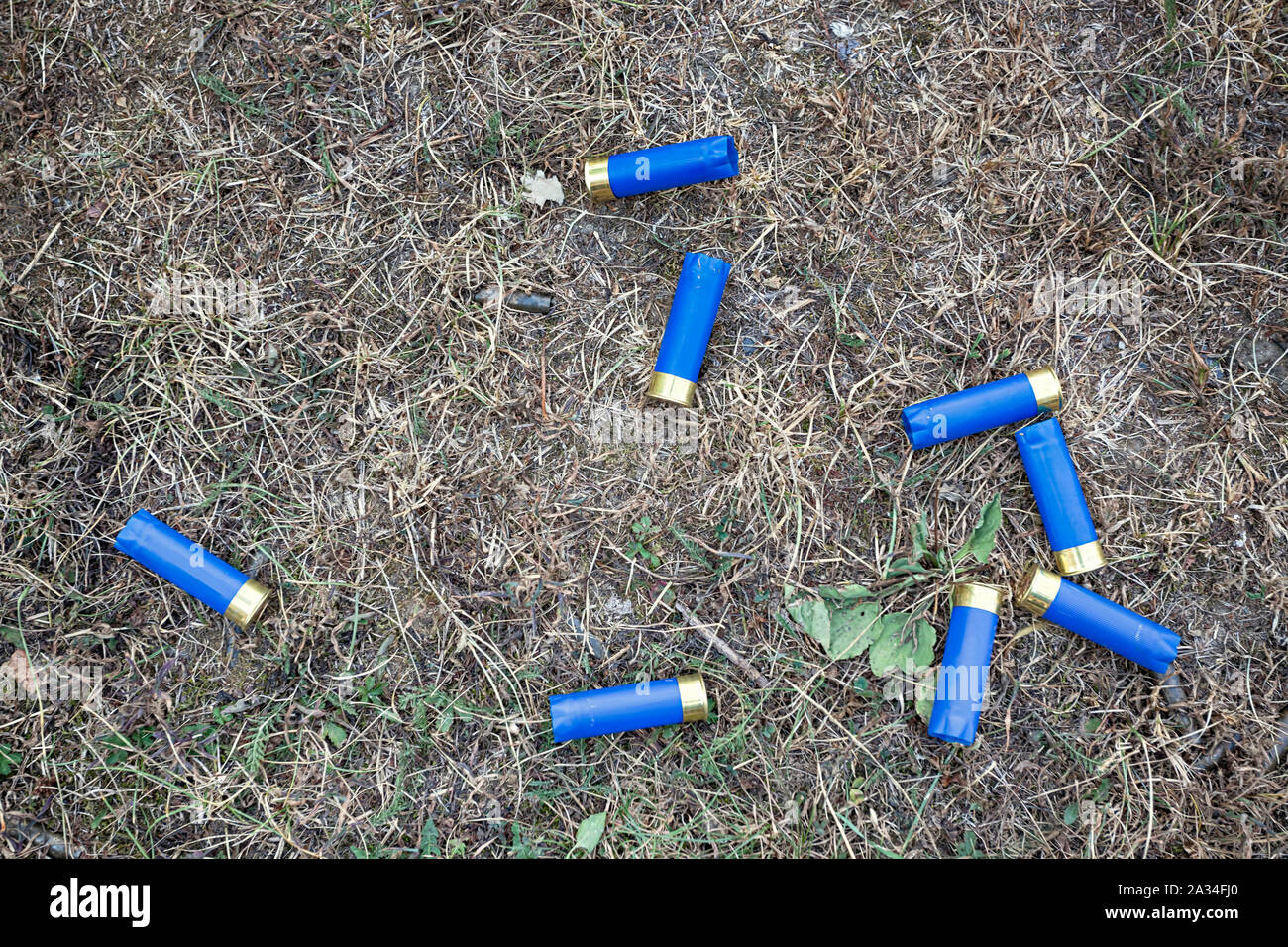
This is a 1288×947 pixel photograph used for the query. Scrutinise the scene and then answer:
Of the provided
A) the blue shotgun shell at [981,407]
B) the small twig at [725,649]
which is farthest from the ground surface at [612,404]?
the blue shotgun shell at [981,407]

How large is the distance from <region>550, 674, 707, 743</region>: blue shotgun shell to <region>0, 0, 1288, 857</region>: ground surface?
0.13 m

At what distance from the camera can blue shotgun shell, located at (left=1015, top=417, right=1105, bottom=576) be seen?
2924mm

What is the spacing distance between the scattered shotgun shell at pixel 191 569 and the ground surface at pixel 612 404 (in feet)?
0.40

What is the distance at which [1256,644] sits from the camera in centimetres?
303

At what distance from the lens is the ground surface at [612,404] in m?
2.96

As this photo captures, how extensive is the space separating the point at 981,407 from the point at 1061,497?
0.42m

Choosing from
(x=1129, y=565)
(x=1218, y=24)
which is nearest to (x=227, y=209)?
(x=1129, y=565)

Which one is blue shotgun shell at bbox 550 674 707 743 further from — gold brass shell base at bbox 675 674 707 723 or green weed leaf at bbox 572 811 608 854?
green weed leaf at bbox 572 811 608 854

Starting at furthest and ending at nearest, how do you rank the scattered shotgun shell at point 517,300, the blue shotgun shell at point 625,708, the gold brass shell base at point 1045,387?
the scattered shotgun shell at point 517,300 → the gold brass shell base at point 1045,387 → the blue shotgun shell at point 625,708

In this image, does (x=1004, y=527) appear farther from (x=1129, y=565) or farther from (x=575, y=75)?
(x=575, y=75)

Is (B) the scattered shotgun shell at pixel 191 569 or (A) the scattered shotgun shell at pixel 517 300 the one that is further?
(A) the scattered shotgun shell at pixel 517 300

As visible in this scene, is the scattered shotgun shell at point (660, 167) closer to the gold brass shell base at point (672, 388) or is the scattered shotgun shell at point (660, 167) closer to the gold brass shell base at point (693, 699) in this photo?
the gold brass shell base at point (672, 388)

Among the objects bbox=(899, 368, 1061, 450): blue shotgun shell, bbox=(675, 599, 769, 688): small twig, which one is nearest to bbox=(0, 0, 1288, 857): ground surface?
bbox=(675, 599, 769, 688): small twig
